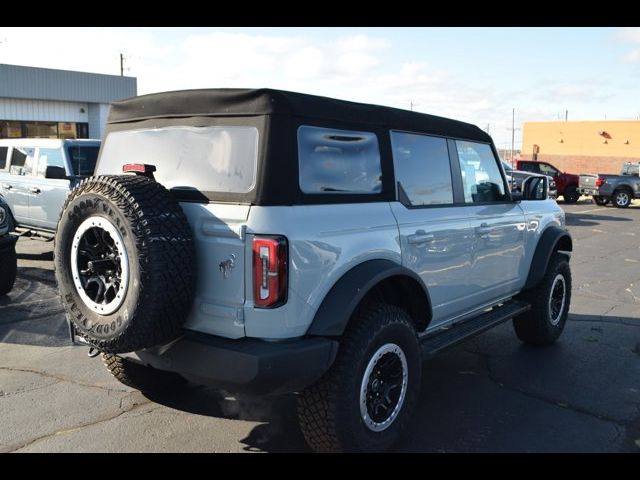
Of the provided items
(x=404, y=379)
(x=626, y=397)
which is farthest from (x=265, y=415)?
(x=626, y=397)

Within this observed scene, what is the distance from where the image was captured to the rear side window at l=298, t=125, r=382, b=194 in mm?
3092

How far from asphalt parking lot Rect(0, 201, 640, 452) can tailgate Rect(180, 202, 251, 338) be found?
96 centimetres

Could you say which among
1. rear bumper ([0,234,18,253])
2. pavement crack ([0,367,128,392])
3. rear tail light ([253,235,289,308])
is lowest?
pavement crack ([0,367,128,392])

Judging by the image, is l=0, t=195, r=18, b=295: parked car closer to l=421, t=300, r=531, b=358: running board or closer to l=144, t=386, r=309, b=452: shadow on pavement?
l=144, t=386, r=309, b=452: shadow on pavement

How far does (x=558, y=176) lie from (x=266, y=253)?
23.0 meters

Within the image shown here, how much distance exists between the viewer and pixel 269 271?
2.80m

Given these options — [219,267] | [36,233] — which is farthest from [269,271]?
[36,233]

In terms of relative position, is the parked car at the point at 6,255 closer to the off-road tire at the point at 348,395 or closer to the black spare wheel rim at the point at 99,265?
the black spare wheel rim at the point at 99,265

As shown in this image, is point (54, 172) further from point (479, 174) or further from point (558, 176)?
point (558, 176)

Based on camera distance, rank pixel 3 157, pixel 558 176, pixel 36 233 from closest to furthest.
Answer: pixel 36 233 → pixel 3 157 → pixel 558 176

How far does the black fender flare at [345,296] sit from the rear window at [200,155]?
71 centimetres

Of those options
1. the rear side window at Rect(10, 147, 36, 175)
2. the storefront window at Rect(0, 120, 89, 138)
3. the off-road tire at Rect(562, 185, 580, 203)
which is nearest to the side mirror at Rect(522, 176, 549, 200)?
the rear side window at Rect(10, 147, 36, 175)

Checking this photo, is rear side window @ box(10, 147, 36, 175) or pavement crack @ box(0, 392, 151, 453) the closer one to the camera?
pavement crack @ box(0, 392, 151, 453)
